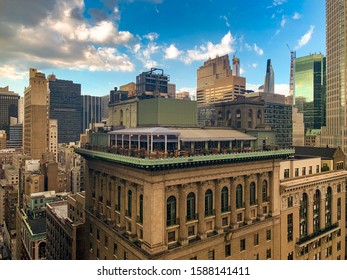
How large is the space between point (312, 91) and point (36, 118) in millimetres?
172672

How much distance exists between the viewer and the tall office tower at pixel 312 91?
18388 centimetres

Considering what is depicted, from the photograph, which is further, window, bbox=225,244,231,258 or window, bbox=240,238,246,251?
window, bbox=240,238,246,251

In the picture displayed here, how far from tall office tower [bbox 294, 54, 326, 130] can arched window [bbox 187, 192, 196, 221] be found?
175245 millimetres

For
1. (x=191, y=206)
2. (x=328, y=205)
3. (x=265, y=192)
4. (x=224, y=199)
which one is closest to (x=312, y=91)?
(x=328, y=205)

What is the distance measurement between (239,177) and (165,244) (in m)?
11.4

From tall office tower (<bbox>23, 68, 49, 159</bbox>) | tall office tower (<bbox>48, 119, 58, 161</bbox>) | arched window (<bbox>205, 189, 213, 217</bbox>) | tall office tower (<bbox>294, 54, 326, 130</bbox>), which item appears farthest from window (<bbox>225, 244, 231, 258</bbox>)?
tall office tower (<bbox>294, 54, 326, 130</bbox>)

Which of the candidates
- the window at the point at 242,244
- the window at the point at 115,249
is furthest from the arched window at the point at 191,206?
the window at the point at 115,249

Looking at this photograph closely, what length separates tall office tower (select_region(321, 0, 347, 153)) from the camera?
4294 inches

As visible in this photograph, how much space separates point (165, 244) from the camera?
24625 millimetres

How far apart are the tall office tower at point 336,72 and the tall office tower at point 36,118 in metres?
128

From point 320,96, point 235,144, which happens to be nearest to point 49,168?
point 235,144

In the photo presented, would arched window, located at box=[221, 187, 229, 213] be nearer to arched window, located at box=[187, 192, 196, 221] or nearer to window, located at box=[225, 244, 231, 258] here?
window, located at box=[225, 244, 231, 258]

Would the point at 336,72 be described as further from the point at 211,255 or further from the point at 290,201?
the point at 211,255

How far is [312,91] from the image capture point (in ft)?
629
